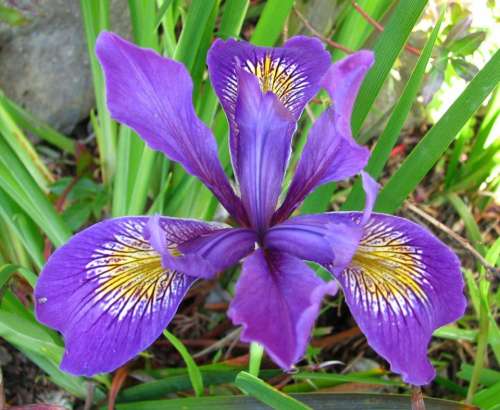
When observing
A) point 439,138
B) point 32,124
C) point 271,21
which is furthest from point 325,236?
point 32,124

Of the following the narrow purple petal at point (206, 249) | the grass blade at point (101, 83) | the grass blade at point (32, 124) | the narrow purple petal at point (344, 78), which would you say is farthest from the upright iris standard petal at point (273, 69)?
the grass blade at point (32, 124)

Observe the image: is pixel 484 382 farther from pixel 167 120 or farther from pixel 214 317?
pixel 167 120

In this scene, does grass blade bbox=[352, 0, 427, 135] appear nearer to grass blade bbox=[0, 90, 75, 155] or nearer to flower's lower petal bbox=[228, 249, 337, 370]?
flower's lower petal bbox=[228, 249, 337, 370]

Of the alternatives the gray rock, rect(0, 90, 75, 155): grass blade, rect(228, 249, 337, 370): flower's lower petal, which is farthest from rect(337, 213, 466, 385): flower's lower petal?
the gray rock

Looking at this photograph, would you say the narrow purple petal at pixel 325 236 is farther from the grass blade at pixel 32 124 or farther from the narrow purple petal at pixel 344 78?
the grass blade at pixel 32 124

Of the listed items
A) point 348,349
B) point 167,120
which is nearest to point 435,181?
point 348,349

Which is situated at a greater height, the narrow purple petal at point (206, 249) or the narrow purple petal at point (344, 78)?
the narrow purple petal at point (344, 78)

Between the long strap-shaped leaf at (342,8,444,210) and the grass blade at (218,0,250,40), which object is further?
the grass blade at (218,0,250,40)
